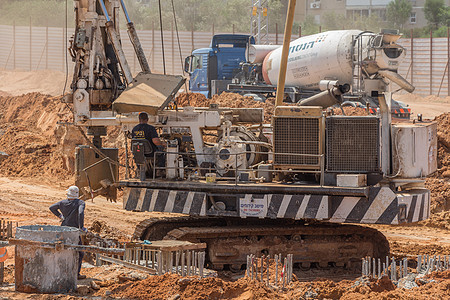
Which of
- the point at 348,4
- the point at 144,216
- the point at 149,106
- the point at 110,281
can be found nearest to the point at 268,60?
the point at 144,216

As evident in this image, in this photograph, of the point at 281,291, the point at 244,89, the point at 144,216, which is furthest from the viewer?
the point at 244,89

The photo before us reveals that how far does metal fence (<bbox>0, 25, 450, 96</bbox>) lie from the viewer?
37719mm

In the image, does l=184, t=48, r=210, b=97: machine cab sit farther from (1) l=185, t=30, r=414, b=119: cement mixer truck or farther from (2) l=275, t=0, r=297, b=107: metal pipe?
(2) l=275, t=0, r=297, b=107: metal pipe

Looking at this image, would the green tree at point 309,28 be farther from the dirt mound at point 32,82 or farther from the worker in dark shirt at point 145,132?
the worker in dark shirt at point 145,132

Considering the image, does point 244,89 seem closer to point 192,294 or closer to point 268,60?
point 268,60

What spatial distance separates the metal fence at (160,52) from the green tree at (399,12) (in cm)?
2126

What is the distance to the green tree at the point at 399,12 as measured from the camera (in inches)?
2327

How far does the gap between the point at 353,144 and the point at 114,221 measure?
6328 millimetres

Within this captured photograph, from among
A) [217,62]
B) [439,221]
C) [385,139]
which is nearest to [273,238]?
[385,139]

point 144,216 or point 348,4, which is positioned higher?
point 348,4

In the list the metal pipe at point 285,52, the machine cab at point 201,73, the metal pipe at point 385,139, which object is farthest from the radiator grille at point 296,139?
the machine cab at point 201,73

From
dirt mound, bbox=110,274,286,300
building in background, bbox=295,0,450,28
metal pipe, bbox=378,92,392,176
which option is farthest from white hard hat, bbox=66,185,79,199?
building in background, bbox=295,0,450,28

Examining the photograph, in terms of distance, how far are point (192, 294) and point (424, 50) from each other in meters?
31.5

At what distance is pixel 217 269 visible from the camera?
37.5 feet
